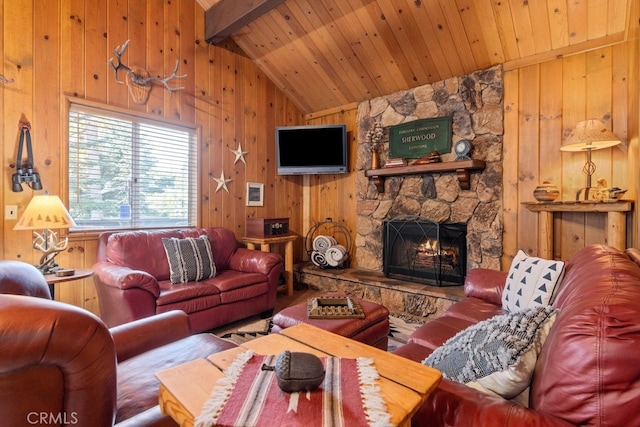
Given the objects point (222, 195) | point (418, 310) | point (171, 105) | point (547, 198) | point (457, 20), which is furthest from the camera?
point (222, 195)

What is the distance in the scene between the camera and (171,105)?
350 cm

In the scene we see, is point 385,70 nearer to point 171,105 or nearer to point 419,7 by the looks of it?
point 419,7

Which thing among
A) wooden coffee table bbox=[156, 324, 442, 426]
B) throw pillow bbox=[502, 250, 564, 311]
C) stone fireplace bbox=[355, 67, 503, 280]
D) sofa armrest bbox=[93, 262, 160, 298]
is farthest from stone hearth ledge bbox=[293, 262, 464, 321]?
wooden coffee table bbox=[156, 324, 442, 426]

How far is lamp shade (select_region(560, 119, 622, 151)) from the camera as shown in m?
2.39

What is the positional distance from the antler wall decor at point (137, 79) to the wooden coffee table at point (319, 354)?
3123mm

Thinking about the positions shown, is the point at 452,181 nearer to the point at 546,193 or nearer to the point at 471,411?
the point at 546,193

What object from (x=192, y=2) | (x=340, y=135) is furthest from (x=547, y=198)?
(x=192, y=2)

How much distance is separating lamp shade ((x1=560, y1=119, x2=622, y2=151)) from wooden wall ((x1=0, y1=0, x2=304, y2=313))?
3434 millimetres

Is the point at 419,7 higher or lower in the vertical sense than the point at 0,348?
higher

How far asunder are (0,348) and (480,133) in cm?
377

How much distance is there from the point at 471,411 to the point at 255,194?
3848 mm

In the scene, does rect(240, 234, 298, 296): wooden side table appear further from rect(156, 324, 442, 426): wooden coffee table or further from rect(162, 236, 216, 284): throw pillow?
rect(156, 324, 442, 426): wooden coffee table

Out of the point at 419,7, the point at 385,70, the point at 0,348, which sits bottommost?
the point at 0,348

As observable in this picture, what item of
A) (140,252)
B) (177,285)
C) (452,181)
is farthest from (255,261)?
(452,181)
